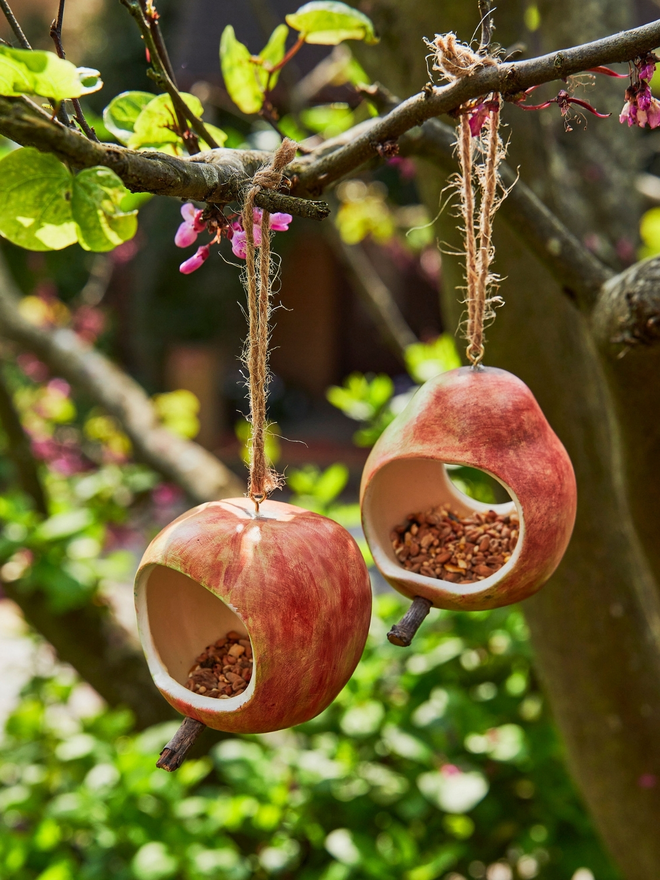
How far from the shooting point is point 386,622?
2.26 meters

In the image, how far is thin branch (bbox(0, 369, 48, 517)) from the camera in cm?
240

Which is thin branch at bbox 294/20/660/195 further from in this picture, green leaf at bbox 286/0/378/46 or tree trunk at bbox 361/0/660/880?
tree trunk at bbox 361/0/660/880

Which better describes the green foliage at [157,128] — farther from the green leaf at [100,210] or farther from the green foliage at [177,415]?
the green foliage at [177,415]

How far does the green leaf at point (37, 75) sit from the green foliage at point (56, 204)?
6 centimetres

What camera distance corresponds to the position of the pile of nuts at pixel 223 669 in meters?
0.75

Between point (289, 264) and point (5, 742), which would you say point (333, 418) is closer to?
point (289, 264)

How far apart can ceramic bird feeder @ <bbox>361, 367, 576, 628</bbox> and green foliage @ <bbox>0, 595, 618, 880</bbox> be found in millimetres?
1192

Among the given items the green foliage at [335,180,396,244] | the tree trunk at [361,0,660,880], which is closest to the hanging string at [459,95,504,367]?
the tree trunk at [361,0,660,880]

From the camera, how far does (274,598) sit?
2.17 feet

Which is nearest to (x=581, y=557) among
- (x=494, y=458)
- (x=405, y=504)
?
(x=405, y=504)

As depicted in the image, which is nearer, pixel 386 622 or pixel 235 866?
pixel 235 866

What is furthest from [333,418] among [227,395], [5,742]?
[5,742]

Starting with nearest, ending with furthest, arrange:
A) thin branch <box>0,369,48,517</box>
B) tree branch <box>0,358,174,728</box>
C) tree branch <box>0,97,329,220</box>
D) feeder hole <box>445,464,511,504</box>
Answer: tree branch <box>0,97,329,220</box>, feeder hole <box>445,464,511,504</box>, tree branch <box>0,358,174,728</box>, thin branch <box>0,369,48,517</box>

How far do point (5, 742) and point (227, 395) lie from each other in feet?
21.9
